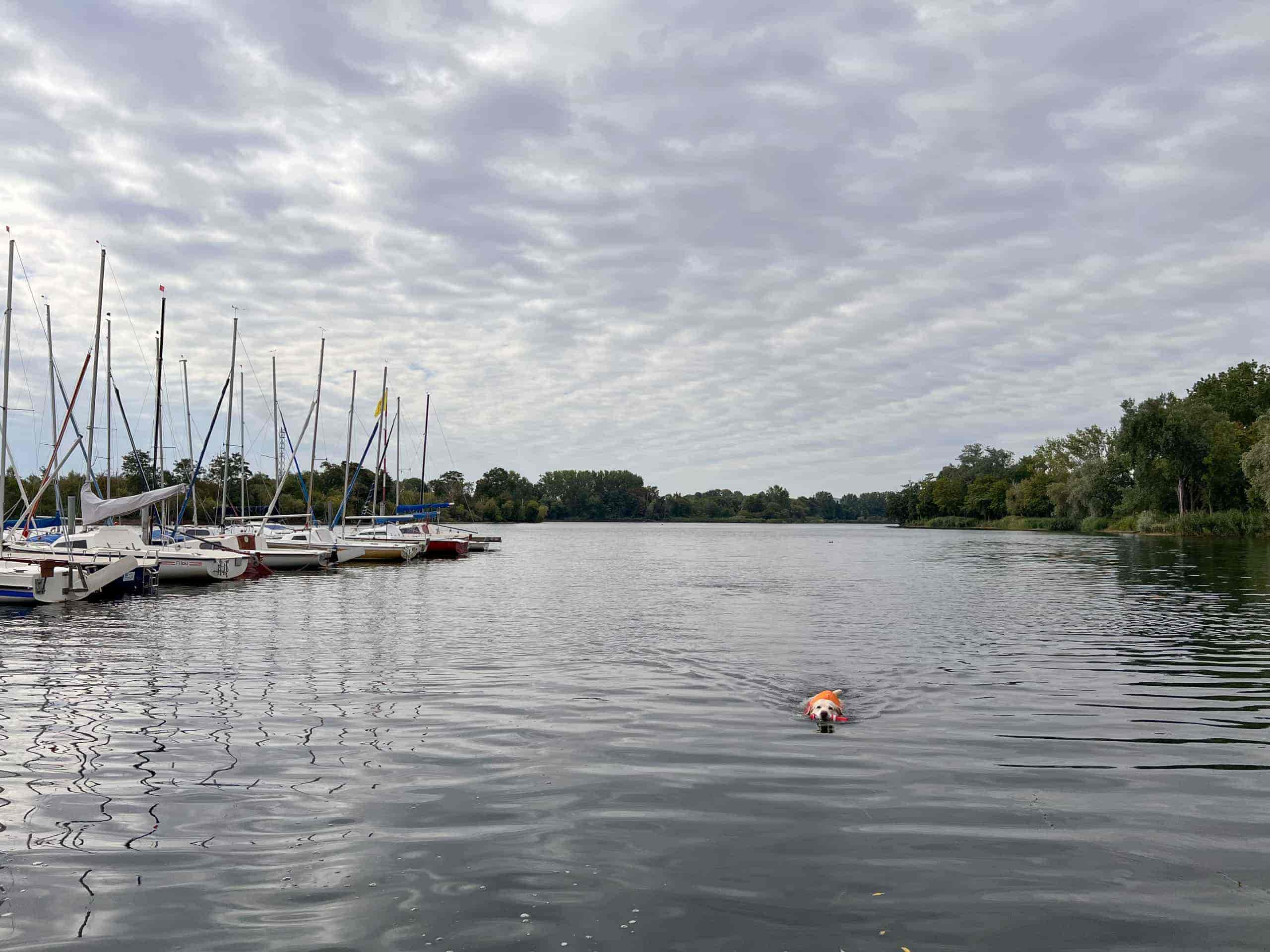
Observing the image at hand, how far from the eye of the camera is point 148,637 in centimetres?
2312

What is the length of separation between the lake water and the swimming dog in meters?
0.38

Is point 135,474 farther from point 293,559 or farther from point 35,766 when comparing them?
point 35,766

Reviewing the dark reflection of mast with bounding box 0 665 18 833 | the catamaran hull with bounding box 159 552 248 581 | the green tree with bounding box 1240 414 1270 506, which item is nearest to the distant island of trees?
the green tree with bounding box 1240 414 1270 506

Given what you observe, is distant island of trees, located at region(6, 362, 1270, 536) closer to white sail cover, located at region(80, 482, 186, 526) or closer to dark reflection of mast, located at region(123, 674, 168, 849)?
white sail cover, located at region(80, 482, 186, 526)

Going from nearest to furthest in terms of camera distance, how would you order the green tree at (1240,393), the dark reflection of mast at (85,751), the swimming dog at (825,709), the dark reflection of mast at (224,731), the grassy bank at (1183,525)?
the dark reflection of mast at (85,751), the dark reflection of mast at (224,731), the swimming dog at (825,709), the grassy bank at (1183,525), the green tree at (1240,393)

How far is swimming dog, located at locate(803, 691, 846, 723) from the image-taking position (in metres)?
13.2

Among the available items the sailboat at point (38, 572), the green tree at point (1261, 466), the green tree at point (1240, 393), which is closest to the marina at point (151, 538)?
the sailboat at point (38, 572)

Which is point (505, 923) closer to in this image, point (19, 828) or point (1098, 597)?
point (19, 828)

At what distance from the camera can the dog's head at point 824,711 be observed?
13180 mm

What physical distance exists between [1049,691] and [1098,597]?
21.3 meters

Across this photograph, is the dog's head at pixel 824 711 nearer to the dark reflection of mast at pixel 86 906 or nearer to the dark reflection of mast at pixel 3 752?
the dark reflection of mast at pixel 86 906

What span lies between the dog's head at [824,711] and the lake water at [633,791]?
0.42m

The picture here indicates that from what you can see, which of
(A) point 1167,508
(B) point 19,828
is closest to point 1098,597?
(B) point 19,828

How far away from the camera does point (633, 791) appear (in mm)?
9602
